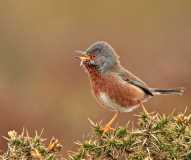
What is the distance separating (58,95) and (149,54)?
2.10 meters

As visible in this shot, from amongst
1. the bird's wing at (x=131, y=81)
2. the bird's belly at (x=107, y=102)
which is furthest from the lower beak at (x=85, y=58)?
the bird's wing at (x=131, y=81)

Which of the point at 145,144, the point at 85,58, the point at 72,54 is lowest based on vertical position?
the point at 145,144

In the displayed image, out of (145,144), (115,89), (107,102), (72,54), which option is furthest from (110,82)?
(72,54)

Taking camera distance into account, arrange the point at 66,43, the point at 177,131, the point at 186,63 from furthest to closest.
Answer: the point at 66,43 → the point at 186,63 → the point at 177,131

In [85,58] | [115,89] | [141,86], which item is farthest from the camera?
[141,86]

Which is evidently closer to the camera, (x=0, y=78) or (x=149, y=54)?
(x=0, y=78)

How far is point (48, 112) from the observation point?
393 inches

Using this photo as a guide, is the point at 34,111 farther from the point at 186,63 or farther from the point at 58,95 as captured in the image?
the point at 186,63

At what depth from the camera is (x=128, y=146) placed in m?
3.83

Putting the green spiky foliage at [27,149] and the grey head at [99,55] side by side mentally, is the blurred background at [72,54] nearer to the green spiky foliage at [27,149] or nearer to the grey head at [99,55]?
the grey head at [99,55]

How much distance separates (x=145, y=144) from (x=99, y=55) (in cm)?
211

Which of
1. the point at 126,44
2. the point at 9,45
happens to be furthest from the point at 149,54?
the point at 9,45

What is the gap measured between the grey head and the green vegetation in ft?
6.21

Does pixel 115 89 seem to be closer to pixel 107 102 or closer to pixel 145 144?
pixel 107 102
